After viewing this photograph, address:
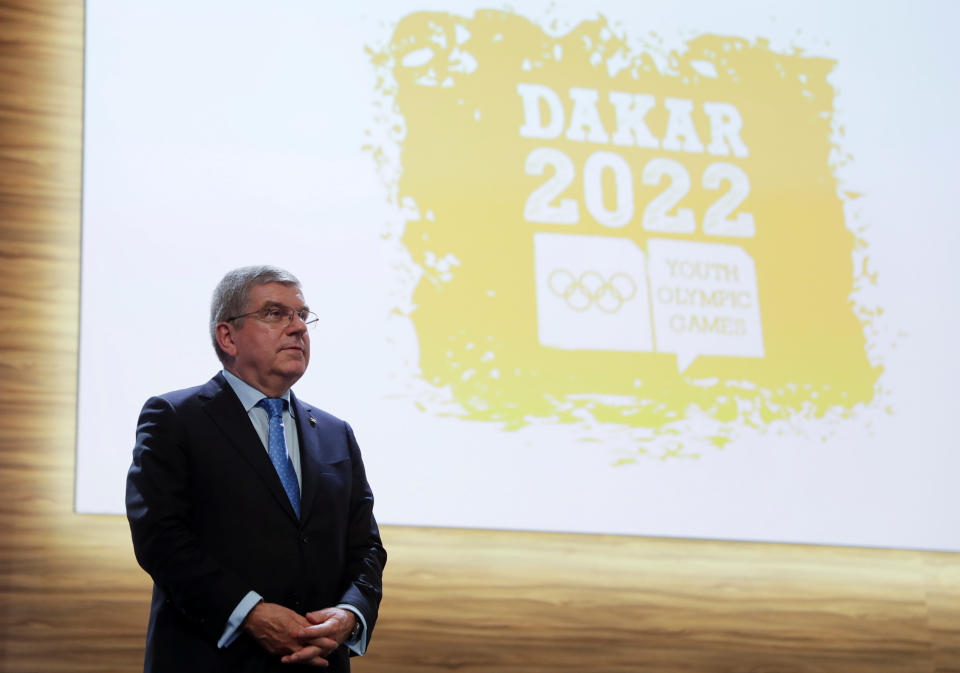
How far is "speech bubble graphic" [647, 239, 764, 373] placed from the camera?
333cm

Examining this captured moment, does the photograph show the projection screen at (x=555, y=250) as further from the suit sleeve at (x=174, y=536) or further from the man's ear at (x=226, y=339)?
the suit sleeve at (x=174, y=536)

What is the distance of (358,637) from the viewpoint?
199cm

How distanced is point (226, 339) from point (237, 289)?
10 centimetres

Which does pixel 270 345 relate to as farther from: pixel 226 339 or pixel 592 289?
pixel 592 289

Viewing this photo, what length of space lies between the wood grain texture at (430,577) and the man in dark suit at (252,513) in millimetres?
1040

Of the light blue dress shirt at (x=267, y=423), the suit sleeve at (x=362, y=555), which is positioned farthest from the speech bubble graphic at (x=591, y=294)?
the light blue dress shirt at (x=267, y=423)

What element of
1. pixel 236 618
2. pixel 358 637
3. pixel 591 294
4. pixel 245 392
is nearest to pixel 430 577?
pixel 591 294

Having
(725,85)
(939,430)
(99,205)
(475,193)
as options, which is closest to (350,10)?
(475,193)

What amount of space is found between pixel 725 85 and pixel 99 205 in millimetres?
2068

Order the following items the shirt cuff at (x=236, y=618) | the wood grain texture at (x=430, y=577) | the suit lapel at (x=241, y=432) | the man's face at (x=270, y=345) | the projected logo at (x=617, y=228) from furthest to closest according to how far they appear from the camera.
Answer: the projected logo at (x=617, y=228) → the wood grain texture at (x=430, y=577) → the man's face at (x=270, y=345) → the suit lapel at (x=241, y=432) → the shirt cuff at (x=236, y=618)

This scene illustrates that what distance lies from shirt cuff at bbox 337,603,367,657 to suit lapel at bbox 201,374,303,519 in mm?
199

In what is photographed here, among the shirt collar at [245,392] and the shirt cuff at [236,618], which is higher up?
the shirt collar at [245,392]

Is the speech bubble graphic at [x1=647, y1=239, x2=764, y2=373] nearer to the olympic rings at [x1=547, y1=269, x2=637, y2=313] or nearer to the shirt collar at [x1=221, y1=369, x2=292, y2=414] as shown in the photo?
the olympic rings at [x1=547, y1=269, x2=637, y2=313]

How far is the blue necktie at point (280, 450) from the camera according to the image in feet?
6.55
